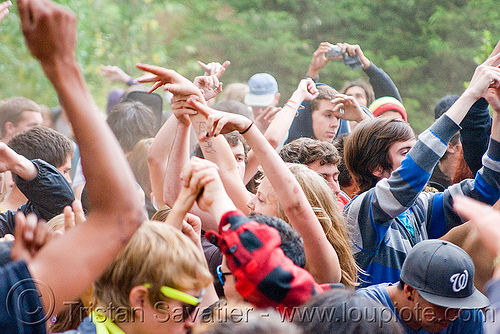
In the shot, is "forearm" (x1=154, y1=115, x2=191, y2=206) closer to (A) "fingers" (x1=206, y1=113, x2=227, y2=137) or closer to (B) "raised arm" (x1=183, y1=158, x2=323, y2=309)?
(A) "fingers" (x1=206, y1=113, x2=227, y2=137)

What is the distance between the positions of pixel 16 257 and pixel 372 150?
2.30 m

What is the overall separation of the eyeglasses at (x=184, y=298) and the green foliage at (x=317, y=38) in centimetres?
1154

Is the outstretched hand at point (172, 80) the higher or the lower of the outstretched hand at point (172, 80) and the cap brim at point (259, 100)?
the higher

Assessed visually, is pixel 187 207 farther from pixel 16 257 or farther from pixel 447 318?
pixel 447 318

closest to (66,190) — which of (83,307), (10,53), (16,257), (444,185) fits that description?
(83,307)

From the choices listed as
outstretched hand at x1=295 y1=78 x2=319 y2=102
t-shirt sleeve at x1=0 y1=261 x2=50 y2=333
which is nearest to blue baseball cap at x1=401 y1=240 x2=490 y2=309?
t-shirt sleeve at x1=0 y1=261 x2=50 y2=333

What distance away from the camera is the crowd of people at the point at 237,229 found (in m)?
1.33

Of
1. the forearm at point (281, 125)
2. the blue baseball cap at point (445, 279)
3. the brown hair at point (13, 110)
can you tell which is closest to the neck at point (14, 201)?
the forearm at point (281, 125)

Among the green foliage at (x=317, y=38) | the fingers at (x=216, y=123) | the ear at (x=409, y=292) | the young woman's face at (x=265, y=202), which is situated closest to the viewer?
the fingers at (x=216, y=123)

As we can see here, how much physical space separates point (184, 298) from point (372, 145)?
70.7 inches

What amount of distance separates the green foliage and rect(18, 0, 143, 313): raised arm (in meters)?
11.9

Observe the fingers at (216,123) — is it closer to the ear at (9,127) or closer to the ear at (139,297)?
the ear at (139,297)

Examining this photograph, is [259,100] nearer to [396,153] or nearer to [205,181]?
[396,153]

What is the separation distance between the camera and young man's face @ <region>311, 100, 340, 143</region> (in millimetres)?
5270
